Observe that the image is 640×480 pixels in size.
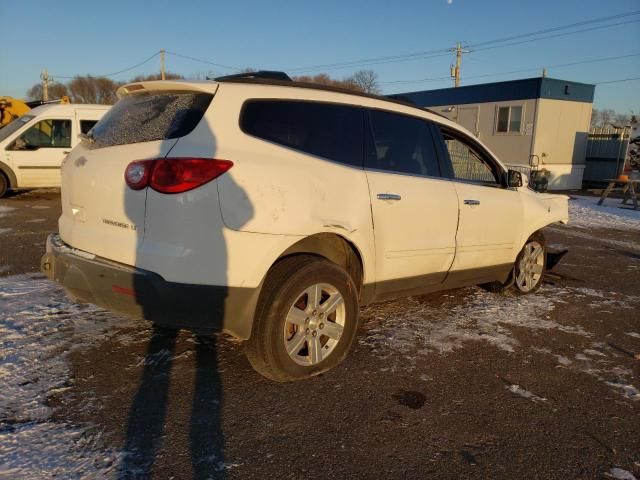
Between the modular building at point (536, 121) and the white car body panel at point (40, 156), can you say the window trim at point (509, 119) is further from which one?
the white car body panel at point (40, 156)

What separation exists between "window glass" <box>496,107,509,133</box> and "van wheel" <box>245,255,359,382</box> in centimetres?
2000

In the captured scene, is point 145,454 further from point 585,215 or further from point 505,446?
point 585,215

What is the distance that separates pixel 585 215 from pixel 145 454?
1369 cm

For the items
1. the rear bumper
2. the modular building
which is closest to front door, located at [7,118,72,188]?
the rear bumper

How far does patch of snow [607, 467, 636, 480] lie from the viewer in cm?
252

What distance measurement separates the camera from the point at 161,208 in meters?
2.90

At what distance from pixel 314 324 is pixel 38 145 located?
35.5ft

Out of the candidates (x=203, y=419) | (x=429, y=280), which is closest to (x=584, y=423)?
(x=429, y=280)

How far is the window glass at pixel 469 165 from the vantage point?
484 centimetres

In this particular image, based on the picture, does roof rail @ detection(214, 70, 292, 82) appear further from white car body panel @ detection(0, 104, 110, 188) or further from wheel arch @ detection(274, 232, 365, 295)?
white car body panel @ detection(0, 104, 110, 188)

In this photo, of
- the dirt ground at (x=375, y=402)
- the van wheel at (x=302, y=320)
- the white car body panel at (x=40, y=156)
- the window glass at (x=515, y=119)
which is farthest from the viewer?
the window glass at (x=515, y=119)

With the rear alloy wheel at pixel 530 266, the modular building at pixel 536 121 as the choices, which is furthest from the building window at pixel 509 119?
the rear alloy wheel at pixel 530 266

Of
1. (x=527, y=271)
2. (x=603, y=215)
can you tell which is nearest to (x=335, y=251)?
(x=527, y=271)

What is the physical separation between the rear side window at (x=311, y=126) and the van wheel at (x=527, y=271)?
8.59ft
